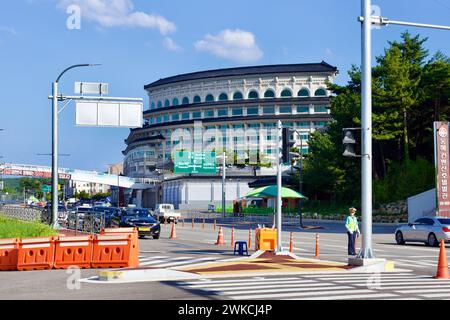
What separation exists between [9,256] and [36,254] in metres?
0.88

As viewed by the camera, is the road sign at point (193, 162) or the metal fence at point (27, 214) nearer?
the metal fence at point (27, 214)

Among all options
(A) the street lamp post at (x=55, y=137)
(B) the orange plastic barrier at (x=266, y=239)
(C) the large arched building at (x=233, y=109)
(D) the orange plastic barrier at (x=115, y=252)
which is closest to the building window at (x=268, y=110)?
(C) the large arched building at (x=233, y=109)

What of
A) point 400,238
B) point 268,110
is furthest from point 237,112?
point 400,238

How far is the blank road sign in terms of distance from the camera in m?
38.2

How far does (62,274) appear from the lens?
20.2 metres

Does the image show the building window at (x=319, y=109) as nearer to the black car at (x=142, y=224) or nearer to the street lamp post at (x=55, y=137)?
the black car at (x=142, y=224)

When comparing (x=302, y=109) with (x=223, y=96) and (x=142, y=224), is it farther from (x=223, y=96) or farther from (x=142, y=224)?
(x=142, y=224)

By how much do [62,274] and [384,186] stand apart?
2180 inches

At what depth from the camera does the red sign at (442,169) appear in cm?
4859

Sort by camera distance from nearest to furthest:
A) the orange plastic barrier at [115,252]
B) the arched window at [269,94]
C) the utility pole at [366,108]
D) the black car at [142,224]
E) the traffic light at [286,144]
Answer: the utility pole at [366,108]
the orange plastic barrier at [115,252]
the traffic light at [286,144]
the black car at [142,224]
the arched window at [269,94]

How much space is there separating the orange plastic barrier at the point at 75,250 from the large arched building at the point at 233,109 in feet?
329
